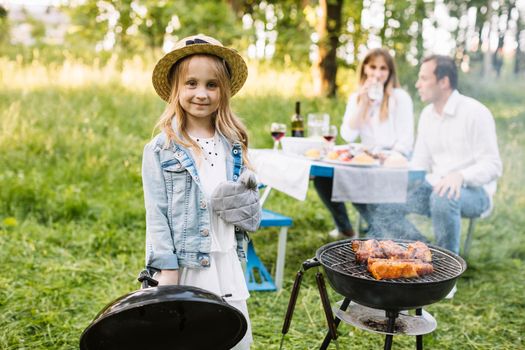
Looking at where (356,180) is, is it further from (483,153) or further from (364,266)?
(364,266)

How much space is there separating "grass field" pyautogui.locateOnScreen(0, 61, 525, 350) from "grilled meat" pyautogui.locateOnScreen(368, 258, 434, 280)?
112cm

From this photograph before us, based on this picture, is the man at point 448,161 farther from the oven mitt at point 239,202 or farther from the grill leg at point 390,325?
the oven mitt at point 239,202

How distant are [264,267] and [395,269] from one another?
2181 millimetres

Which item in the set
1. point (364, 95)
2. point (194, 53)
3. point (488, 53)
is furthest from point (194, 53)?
point (488, 53)

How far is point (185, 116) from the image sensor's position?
2.49m

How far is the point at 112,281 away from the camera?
167 inches

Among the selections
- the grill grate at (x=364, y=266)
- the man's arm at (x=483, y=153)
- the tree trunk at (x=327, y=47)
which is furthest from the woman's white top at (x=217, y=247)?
the tree trunk at (x=327, y=47)

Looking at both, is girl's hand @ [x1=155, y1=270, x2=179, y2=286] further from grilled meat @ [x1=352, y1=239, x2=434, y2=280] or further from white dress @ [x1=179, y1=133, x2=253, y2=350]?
grilled meat @ [x1=352, y1=239, x2=434, y2=280]

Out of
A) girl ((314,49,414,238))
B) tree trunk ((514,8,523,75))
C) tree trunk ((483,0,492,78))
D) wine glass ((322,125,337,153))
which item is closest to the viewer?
wine glass ((322,125,337,153))

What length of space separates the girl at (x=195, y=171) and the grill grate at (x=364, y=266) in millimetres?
434

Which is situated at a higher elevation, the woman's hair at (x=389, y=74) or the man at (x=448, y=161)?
the woman's hair at (x=389, y=74)

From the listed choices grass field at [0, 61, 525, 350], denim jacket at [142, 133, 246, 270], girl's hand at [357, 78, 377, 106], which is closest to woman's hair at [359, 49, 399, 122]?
girl's hand at [357, 78, 377, 106]

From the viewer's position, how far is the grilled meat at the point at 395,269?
2.39 m

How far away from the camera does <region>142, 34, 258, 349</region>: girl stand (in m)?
2.33
